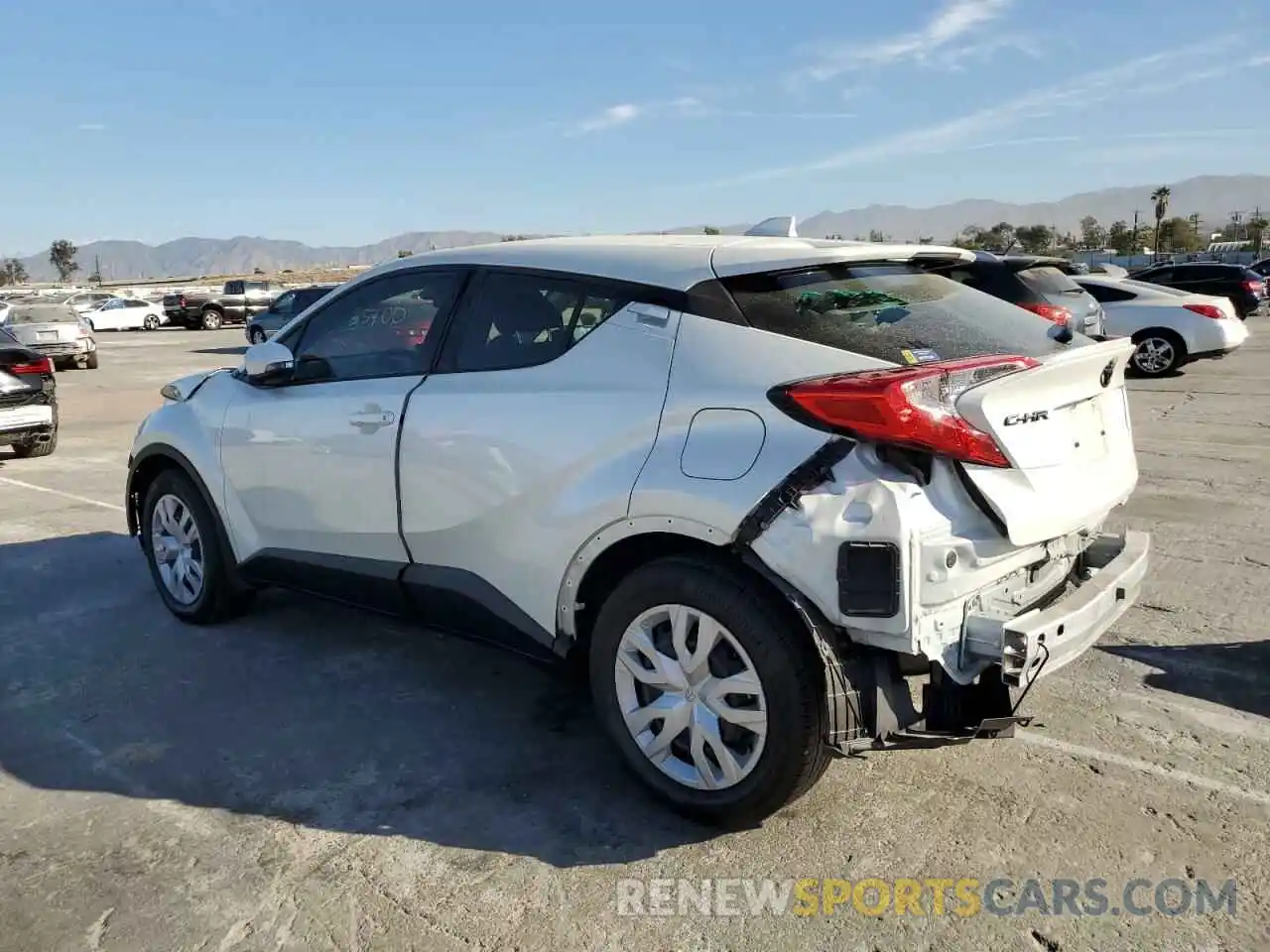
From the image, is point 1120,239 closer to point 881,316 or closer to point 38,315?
point 38,315

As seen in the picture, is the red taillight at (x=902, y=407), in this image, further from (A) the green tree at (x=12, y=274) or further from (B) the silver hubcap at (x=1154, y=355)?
(A) the green tree at (x=12, y=274)

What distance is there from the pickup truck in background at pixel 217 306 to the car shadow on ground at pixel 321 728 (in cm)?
3640

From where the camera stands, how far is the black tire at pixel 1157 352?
47.6 ft

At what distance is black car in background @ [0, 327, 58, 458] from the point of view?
31.9 feet

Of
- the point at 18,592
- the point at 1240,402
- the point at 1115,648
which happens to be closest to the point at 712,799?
the point at 1115,648

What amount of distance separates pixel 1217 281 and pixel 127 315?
36776 millimetres

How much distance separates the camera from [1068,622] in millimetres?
3064

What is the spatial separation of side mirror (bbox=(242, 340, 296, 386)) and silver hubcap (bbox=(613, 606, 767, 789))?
2.15 meters

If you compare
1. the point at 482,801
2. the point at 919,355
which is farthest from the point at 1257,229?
the point at 482,801

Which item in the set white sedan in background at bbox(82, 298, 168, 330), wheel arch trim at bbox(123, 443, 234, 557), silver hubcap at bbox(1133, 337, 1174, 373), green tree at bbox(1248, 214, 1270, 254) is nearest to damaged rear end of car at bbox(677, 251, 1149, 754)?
wheel arch trim at bbox(123, 443, 234, 557)

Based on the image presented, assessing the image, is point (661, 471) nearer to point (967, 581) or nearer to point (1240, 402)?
point (967, 581)

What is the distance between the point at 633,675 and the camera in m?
3.28

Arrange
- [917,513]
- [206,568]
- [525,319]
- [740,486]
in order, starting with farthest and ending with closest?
[206,568]
[525,319]
[740,486]
[917,513]

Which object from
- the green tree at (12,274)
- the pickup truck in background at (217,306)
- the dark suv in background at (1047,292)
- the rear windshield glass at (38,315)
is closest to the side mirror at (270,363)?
the dark suv in background at (1047,292)
